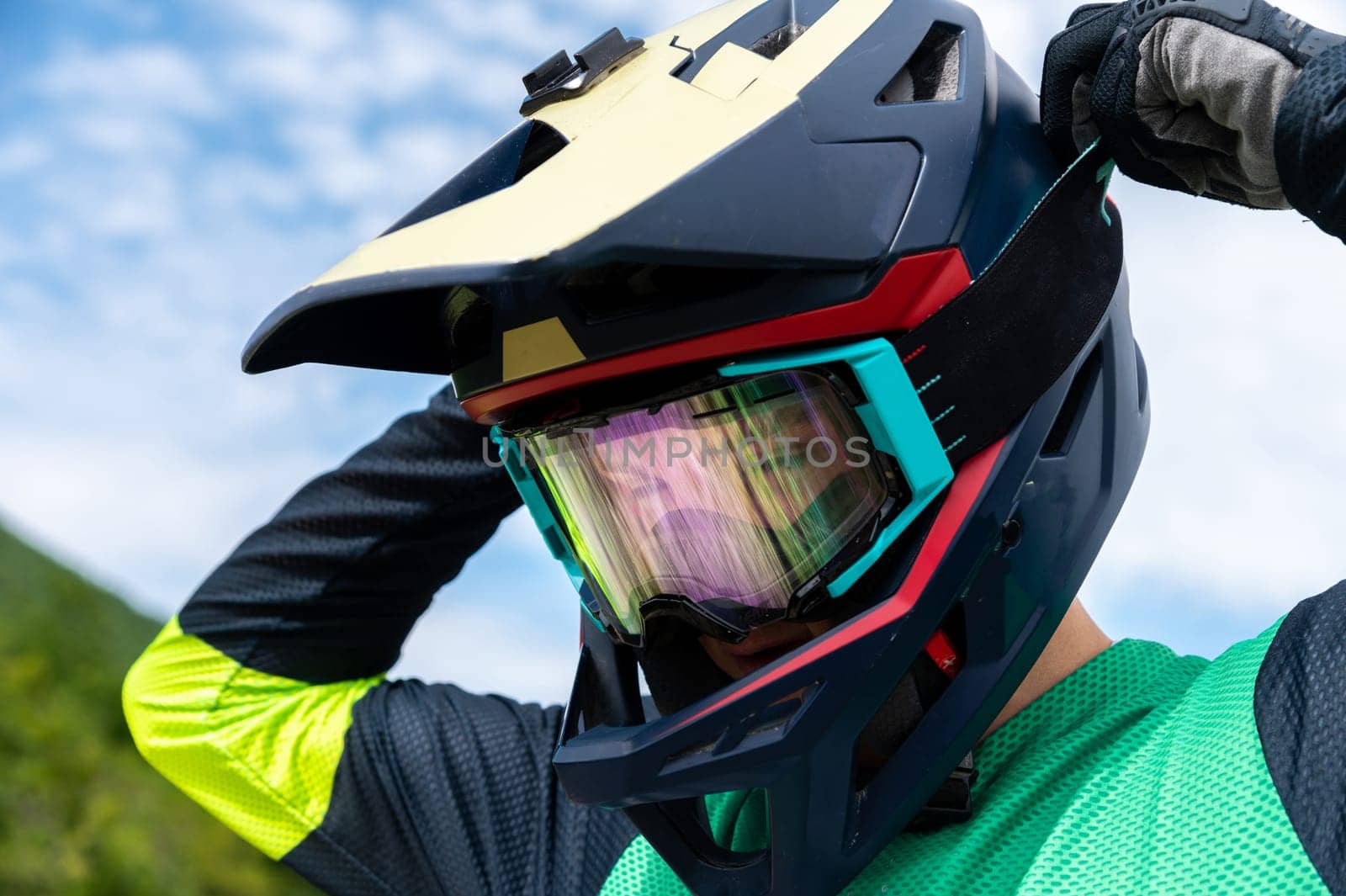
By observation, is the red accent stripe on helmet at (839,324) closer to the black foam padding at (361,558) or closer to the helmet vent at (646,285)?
the helmet vent at (646,285)

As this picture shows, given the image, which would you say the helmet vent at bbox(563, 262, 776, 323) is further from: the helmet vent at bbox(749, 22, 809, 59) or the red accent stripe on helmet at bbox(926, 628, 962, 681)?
the red accent stripe on helmet at bbox(926, 628, 962, 681)

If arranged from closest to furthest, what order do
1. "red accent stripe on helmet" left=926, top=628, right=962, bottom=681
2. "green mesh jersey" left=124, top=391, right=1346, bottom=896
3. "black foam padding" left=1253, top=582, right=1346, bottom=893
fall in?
"black foam padding" left=1253, top=582, right=1346, bottom=893
"green mesh jersey" left=124, top=391, right=1346, bottom=896
"red accent stripe on helmet" left=926, top=628, right=962, bottom=681

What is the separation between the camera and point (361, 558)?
2764 millimetres

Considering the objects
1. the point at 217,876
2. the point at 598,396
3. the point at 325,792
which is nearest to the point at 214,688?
the point at 325,792

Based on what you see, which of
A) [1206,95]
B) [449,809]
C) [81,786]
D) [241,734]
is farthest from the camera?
[81,786]

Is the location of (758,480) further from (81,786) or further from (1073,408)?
(81,786)

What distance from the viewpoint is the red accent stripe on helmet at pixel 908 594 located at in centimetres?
158

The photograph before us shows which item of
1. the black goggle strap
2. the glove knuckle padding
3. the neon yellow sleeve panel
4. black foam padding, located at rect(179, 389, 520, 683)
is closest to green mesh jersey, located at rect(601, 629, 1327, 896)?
the black goggle strap

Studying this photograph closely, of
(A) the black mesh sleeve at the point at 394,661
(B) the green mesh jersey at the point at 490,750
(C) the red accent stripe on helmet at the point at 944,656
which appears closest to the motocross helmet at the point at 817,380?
(C) the red accent stripe on helmet at the point at 944,656

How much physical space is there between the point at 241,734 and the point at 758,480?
1493 mm

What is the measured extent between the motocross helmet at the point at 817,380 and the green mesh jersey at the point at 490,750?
0.15 metres

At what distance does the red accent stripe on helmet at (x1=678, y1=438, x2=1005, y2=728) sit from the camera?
5.20 feet

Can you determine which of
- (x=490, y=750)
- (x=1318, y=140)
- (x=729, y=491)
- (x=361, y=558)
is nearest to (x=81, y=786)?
(x=361, y=558)

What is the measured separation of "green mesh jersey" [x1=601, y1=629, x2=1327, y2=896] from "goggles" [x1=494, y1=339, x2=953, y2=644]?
377 mm
